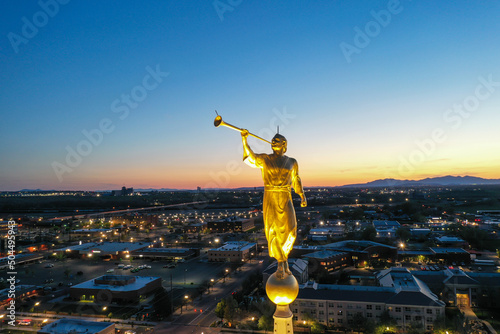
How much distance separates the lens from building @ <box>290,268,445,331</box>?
107 ft

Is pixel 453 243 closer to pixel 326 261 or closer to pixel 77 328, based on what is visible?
pixel 326 261

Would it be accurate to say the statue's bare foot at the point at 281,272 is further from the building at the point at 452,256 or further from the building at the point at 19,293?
the building at the point at 452,256

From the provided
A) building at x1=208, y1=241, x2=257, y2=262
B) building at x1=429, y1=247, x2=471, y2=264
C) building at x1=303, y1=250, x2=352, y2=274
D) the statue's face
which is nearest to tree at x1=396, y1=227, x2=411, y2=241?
building at x1=429, y1=247, x2=471, y2=264

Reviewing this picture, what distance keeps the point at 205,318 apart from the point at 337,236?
52.5 m

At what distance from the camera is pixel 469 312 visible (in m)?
36.6

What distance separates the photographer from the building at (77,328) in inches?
1140

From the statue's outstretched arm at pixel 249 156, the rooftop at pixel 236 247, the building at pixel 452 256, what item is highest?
the statue's outstretched arm at pixel 249 156

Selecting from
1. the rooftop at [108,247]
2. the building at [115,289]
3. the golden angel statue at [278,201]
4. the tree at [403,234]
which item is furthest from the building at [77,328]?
the tree at [403,234]

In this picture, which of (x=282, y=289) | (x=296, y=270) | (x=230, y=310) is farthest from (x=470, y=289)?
(x=282, y=289)

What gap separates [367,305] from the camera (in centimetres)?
3353

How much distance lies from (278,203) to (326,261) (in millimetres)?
46639

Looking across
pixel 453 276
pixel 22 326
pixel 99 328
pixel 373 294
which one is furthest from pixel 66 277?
pixel 453 276

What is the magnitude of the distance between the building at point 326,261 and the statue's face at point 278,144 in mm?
46088

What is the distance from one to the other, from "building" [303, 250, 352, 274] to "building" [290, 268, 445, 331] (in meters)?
16.2
